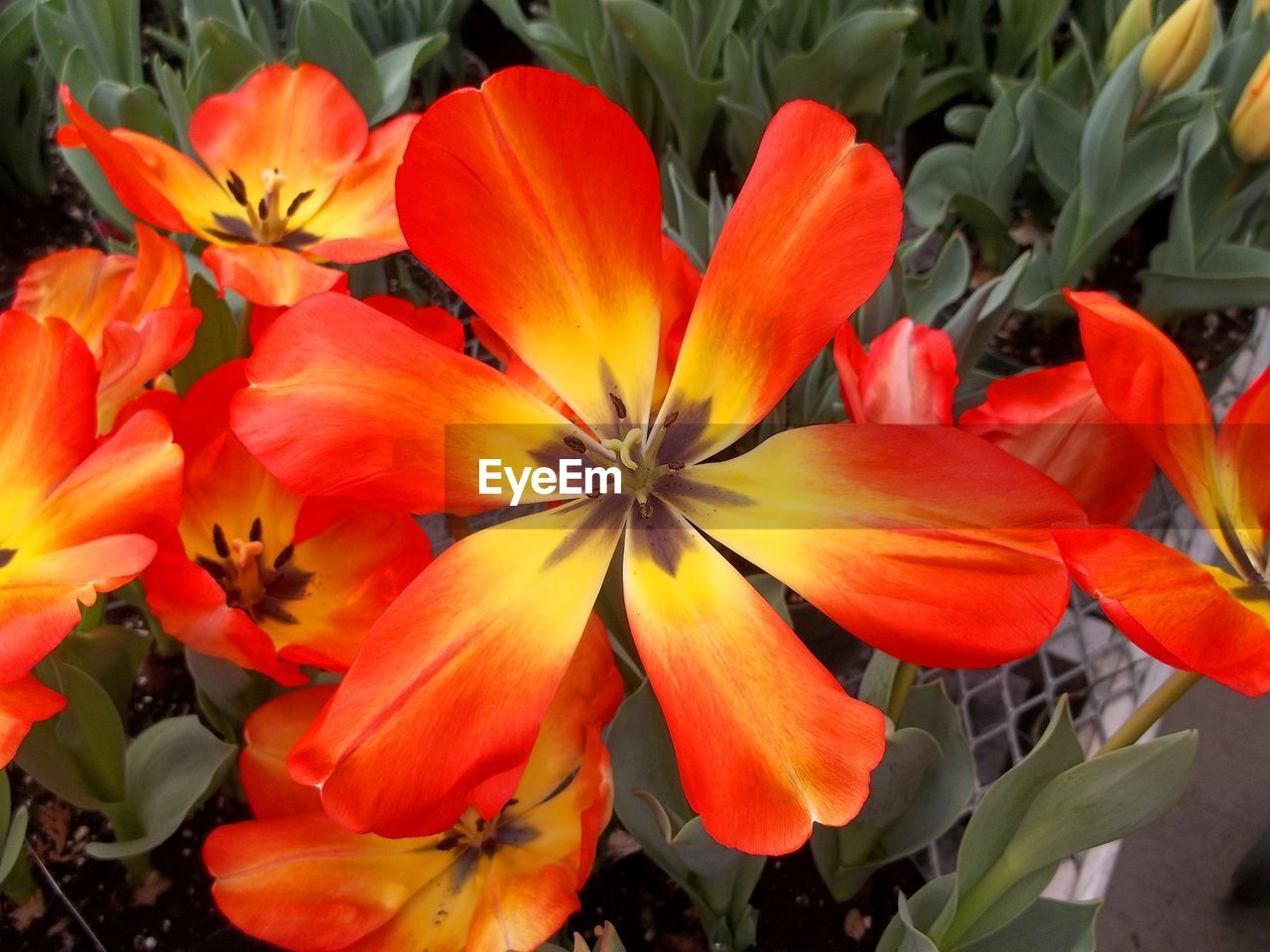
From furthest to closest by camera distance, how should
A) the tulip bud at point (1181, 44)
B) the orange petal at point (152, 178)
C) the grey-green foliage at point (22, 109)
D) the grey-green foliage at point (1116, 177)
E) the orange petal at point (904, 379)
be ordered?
the grey-green foliage at point (22, 109)
the grey-green foliage at point (1116, 177)
the tulip bud at point (1181, 44)
the orange petal at point (152, 178)
the orange petal at point (904, 379)

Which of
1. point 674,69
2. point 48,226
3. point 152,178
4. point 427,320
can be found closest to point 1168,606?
point 427,320

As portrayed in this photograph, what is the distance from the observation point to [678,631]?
0.36 metres

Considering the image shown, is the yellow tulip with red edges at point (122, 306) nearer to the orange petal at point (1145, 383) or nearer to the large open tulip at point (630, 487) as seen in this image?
the large open tulip at point (630, 487)

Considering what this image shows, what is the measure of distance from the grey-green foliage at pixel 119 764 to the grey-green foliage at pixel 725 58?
2.24ft

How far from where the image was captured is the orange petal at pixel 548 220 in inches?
13.6

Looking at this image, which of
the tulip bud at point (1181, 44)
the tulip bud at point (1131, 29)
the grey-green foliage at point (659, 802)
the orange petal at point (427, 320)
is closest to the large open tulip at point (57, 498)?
the orange petal at point (427, 320)

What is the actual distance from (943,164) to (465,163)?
0.93 m

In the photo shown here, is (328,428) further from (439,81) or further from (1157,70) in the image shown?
(439,81)

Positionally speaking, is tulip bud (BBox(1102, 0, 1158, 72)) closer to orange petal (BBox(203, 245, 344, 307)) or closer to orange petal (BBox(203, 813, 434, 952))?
orange petal (BBox(203, 245, 344, 307))

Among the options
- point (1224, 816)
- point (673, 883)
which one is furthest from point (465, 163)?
point (1224, 816)

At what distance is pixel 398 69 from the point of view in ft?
3.42

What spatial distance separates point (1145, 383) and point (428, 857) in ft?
1.13

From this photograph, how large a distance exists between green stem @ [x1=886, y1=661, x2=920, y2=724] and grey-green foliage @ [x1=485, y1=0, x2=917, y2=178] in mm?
628

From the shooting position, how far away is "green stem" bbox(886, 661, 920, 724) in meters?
0.54
